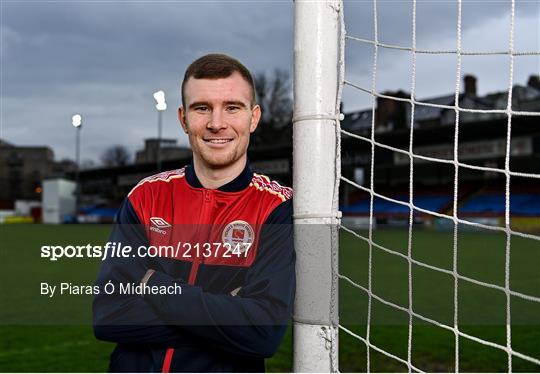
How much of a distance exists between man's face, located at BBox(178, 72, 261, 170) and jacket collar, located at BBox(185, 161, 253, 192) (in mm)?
67

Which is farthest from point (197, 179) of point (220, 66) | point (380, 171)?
point (380, 171)

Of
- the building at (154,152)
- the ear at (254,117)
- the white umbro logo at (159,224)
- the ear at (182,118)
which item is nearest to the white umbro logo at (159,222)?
the white umbro logo at (159,224)

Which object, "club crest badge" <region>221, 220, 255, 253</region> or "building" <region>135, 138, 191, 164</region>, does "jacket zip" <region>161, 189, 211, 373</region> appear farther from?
"building" <region>135, 138, 191, 164</region>

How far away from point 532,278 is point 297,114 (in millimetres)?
7241

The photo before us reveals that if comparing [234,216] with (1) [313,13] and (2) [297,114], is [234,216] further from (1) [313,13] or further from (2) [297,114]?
(1) [313,13]

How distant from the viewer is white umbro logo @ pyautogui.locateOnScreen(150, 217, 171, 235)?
1.61 meters

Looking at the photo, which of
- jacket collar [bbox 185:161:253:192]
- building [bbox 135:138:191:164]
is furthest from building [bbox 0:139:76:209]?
jacket collar [bbox 185:161:253:192]

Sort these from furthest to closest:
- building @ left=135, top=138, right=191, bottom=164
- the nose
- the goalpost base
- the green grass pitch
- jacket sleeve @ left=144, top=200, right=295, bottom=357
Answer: building @ left=135, top=138, right=191, bottom=164, the green grass pitch, the goalpost base, the nose, jacket sleeve @ left=144, top=200, right=295, bottom=357

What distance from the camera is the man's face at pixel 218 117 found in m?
1.56

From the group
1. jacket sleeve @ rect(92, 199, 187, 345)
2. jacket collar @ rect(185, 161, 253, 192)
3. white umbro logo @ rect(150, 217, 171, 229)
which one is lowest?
jacket sleeve @ rect(92, 199, 187, 345)

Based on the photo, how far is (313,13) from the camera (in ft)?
5.54

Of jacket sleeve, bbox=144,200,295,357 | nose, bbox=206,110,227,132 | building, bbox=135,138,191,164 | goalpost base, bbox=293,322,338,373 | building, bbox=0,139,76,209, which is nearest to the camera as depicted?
jacket sleeve, bbox=144,200,295,357

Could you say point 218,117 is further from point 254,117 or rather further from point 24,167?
point 24,167

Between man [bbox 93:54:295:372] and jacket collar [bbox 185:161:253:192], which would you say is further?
jacket collar [bbox 185:161:253:192]
